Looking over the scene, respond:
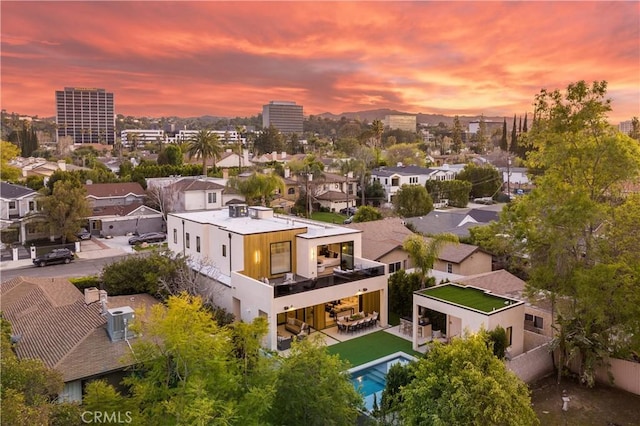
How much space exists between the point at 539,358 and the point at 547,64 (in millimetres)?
18991

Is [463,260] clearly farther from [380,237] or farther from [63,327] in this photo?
[63,327]

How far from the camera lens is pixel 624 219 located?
18.8 metres

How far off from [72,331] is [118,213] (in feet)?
128

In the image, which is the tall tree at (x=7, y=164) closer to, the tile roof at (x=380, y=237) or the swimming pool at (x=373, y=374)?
the tile roof at (x=380, y=237)

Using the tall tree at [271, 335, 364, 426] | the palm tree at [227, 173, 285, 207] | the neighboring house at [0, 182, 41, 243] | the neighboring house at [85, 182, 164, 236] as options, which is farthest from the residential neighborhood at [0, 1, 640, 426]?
the palm tree at [227, 173, 285, 207]

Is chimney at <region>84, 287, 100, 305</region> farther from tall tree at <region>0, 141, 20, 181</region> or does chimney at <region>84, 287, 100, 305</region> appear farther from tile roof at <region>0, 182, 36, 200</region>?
tall tree at <region>0, 141, 20, 181</region>

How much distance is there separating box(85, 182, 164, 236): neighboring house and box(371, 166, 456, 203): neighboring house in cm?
3375

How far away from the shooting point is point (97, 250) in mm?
44375

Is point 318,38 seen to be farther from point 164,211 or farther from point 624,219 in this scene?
point 164,211

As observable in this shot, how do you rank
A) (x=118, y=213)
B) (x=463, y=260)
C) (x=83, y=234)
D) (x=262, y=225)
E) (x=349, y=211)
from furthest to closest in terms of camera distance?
(x=349, y=211)
(x=118, y=213)
(x=83, y=234)
(x=463, y=260)
(x=262, y=225)

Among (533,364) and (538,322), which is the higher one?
(538,322)

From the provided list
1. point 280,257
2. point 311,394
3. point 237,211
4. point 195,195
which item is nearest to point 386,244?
point 280,257

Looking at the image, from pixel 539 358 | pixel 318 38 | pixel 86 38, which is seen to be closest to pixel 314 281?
pixel 539 358

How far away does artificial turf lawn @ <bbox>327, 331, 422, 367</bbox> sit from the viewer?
2145 centimetres
